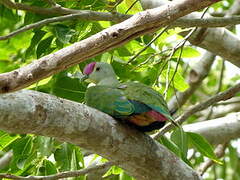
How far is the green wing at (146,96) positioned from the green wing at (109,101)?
0.04 metres

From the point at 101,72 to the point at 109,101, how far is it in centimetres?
49

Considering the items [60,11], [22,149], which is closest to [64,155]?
[22,149]

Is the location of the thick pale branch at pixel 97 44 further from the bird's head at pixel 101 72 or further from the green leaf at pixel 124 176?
the green leaf at pixel 124 176

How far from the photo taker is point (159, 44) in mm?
3850

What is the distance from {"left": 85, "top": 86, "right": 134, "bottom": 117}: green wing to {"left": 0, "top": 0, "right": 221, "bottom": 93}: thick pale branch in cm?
46

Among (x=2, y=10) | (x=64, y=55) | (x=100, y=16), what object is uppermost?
(x=2, y=10)

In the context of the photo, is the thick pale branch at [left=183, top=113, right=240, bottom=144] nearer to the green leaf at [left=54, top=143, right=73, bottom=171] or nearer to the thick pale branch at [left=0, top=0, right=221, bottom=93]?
the green leaf at [left=54, top=143, right=73, bottom=171]

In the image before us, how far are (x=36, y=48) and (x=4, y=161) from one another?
5.34 feet

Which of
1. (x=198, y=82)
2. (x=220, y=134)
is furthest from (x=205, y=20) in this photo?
(x=198, y=82)

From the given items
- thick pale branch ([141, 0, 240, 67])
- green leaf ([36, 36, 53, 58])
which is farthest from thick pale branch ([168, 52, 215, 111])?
green leaf ([36, 36, 53, 58])

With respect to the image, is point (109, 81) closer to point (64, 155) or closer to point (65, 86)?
point (65, 86)

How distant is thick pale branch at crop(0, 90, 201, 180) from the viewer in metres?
2.30

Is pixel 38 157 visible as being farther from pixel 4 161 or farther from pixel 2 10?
pixel 4 161

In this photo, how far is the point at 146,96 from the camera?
3.04 meters
